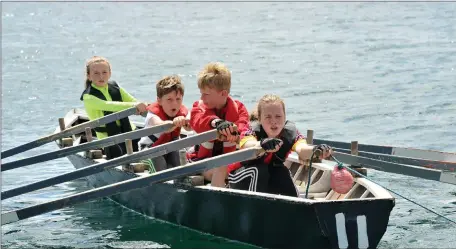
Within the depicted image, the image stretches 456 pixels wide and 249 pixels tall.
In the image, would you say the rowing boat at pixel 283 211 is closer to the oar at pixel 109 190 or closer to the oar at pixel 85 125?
the oar at pixel 109 190

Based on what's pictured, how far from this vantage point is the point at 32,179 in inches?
438

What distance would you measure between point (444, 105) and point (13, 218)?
916cm

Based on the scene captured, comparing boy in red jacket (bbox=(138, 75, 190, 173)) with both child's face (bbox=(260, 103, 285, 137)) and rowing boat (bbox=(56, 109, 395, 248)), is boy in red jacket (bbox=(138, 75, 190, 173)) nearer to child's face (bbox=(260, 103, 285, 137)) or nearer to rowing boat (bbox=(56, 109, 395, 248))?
rowing boat (bbox=(56, 109, 395, 248))

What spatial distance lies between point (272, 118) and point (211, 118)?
0.85m

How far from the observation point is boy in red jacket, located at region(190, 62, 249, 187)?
7.51 metres

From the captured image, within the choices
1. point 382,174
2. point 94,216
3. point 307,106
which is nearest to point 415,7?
point 307,106

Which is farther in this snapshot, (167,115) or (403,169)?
(167,115)

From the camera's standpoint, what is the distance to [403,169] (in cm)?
676

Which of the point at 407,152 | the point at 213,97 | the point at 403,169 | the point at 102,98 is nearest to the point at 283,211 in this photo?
the point at 403,169

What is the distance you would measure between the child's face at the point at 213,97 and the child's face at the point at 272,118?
2.31ft

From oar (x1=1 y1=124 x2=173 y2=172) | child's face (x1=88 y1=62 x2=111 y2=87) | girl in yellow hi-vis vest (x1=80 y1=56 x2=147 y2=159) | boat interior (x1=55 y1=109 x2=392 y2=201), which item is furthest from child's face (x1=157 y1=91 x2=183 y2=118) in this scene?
child's face (x1=88 y1=62 x2=111 y2=87)

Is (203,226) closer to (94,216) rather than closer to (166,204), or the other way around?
(166,204)

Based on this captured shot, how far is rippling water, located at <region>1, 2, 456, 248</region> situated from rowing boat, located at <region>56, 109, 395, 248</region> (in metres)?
0.21

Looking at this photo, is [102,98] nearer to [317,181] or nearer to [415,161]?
[317,181]
